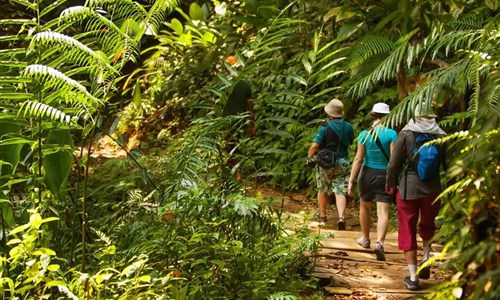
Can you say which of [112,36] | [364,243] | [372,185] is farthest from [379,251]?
[112,36]

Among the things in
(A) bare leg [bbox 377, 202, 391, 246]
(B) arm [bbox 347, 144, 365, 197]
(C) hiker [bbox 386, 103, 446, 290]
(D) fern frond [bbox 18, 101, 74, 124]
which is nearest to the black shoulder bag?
(B) arm [bbox 347, 144, 365, 197]

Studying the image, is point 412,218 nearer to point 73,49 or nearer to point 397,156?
point 397,156

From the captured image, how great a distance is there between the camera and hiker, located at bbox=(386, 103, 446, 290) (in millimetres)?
5883

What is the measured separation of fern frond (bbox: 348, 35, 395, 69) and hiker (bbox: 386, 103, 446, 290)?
2.27 m

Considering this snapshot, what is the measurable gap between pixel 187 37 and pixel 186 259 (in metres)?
11.2

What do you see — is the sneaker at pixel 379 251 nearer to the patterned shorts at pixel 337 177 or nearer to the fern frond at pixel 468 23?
Result: the patterned shorts at pixel 337 177

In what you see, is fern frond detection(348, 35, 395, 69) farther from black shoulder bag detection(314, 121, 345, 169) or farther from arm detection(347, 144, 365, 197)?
arm detection(347, 144, 365, 197)

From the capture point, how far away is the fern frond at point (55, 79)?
3884 millimetres

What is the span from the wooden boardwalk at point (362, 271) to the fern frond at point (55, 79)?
279 centimetres

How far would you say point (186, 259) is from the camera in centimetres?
468

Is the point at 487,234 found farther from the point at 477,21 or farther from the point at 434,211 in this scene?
the point at 477,21

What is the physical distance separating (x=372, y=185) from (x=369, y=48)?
2054 mm

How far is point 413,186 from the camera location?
592 cm

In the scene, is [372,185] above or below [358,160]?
below
